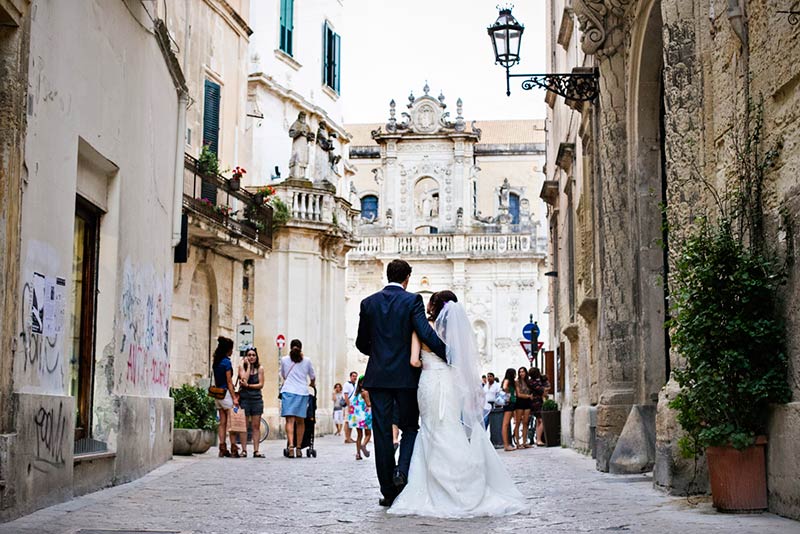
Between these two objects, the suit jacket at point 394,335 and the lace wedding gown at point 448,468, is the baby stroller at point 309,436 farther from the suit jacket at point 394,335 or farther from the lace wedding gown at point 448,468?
the lace wedding gown at point 448,468

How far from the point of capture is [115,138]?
10680 millimetres

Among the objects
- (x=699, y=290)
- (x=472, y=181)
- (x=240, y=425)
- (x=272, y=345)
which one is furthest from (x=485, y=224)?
(x=699, y=290)

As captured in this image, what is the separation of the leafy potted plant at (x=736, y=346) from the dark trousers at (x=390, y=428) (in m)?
2.14

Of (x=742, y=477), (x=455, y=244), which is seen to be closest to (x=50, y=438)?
(x=742, y=477)

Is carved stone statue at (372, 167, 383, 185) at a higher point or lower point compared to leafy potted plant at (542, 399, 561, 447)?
higher

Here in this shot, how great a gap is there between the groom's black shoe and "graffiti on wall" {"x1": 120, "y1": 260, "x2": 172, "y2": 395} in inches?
145

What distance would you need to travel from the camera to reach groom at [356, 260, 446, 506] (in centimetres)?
891

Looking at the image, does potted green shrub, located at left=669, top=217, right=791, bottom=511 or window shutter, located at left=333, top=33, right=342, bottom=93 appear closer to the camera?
potted green shrub, located at left=669, top=217, right=791, bottom=511

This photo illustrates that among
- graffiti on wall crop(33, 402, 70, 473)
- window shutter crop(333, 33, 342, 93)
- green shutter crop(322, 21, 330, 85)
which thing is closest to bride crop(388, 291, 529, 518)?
graffiti on wall crop(33, 402, 70, 473)

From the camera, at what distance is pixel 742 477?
7527 millimetres

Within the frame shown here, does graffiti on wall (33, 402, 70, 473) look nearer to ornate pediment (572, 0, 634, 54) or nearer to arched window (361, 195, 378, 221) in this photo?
ornate pediment (572, 0, 634, 54)

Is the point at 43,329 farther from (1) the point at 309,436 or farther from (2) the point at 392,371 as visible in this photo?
(1) the point at 309,436

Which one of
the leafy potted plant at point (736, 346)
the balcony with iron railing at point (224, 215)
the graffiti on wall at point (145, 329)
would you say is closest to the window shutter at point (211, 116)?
the balcony with iron railing at point (224, 215)

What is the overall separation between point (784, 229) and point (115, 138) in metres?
6.16
